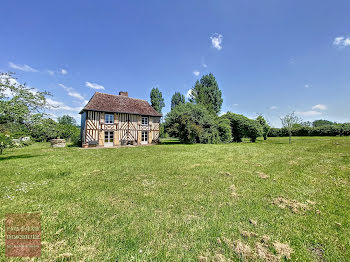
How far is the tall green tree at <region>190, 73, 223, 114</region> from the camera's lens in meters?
30.6

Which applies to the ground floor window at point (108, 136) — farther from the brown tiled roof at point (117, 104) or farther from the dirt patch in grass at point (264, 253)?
the dirt patch in grass at point (264, 253)

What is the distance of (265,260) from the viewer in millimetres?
1746

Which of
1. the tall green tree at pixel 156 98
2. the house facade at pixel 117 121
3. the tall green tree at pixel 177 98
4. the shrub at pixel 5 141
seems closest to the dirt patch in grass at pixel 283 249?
the shrub at pixel 5 141

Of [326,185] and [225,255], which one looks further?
[326,185]

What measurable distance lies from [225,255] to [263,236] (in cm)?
77

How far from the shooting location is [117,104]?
16641 mm

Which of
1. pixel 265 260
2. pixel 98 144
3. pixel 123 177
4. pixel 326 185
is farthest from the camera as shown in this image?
pixel 98 144

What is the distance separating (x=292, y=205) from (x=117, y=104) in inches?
678

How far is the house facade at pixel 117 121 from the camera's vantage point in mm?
14531

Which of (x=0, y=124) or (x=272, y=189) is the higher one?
(x=0, y=124)

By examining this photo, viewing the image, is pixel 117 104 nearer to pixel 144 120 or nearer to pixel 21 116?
pixel 144 120

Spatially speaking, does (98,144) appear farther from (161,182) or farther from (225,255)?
(225,255)

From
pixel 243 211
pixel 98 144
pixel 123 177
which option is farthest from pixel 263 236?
pixel 98 144

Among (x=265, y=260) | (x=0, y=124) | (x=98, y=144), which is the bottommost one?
(x=265, y=260)
